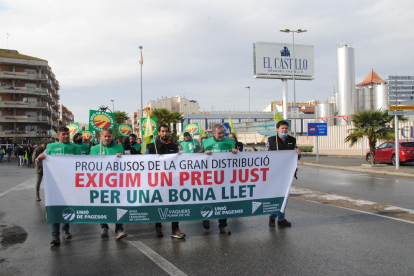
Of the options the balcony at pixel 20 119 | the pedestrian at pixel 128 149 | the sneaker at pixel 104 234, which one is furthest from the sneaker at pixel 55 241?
the balcony at pixel 20 119

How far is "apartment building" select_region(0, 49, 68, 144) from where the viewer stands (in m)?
58.3

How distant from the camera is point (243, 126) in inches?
1428

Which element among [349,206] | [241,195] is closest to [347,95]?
[349,206]

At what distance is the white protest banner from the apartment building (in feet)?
188

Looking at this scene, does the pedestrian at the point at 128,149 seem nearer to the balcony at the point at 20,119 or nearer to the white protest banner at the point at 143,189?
the white protest banner at the point at 143,189

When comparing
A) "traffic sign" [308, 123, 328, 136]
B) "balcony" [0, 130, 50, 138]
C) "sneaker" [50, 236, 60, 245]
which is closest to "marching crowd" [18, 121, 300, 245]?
"sneaker" [50, 236, 60, 245]

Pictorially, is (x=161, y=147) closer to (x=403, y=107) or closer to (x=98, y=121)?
(x=98, y=121)

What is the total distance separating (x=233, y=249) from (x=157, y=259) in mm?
1123

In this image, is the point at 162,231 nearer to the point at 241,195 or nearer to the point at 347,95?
the point at 241,195

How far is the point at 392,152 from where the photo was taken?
68.7 feet

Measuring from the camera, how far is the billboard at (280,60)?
4316cm

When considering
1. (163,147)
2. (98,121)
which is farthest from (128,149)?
(163,147)

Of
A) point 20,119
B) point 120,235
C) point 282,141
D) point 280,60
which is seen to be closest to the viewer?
point 120,235

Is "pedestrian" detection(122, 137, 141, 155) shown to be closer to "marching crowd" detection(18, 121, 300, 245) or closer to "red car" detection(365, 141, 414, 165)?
"marching crowd" detection(18, 121, 300, 245)
